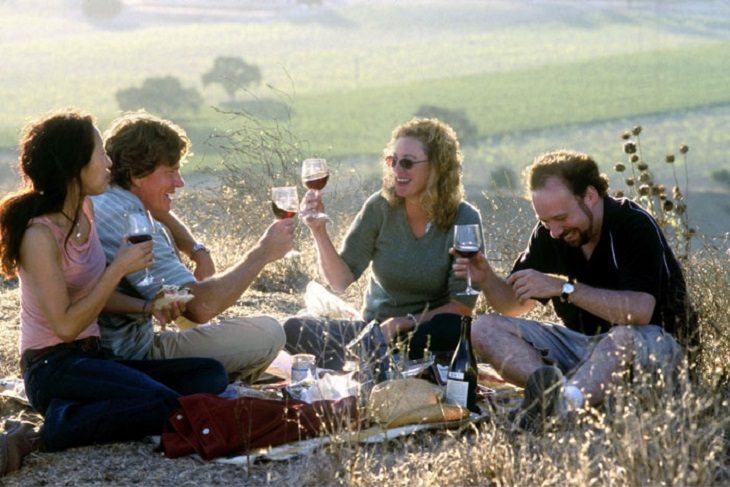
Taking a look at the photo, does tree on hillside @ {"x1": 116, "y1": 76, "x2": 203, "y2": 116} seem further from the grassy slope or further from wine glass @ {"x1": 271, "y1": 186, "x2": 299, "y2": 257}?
wine glass @ {"x1": 271, "y1": 186, "x2": 299, "y2": 257}

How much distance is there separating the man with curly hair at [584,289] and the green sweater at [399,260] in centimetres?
55

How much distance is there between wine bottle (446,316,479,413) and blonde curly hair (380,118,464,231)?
829 mm

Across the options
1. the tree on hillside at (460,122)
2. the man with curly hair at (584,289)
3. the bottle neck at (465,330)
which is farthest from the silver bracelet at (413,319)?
the tree on hillside at (460,122)

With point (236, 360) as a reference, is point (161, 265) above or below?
above

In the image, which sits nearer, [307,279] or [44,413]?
[44,413]

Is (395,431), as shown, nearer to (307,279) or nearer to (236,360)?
(236,360)

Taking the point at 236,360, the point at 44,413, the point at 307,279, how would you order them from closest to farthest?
the point at 44,413 < the point at 236,360 < the point at 307,279

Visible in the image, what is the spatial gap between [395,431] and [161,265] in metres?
1.25

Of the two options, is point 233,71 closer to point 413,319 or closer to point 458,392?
point 413,319

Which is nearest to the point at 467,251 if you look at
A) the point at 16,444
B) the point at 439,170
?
the point at 439,170

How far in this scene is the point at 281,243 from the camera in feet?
16.6

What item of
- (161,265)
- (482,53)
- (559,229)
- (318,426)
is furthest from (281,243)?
(482,53)

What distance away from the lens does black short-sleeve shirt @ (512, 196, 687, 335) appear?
15.9 feet

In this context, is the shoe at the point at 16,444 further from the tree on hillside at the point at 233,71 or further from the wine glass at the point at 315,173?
the tree on hillside at the point at 233,71
